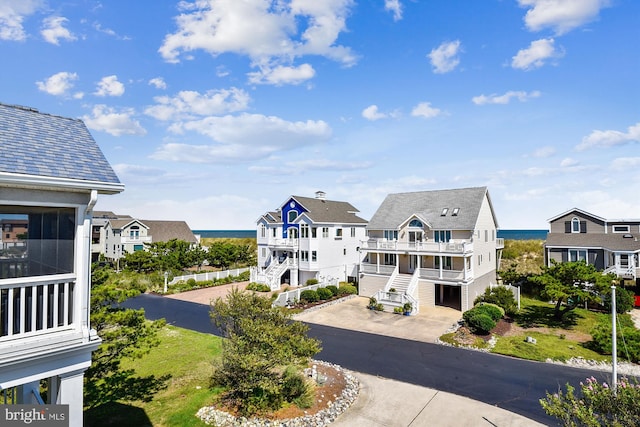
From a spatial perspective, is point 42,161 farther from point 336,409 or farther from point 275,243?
point 275,243

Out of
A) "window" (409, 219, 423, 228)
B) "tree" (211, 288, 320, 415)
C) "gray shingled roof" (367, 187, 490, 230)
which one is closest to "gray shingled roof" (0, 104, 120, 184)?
"tree" (211, 288, 320, 415)

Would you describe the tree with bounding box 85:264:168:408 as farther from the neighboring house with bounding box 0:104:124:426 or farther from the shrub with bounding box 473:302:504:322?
the shrub with bounding box 473:302:504:322

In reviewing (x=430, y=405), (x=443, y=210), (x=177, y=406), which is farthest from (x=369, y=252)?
(x=177, y=406)

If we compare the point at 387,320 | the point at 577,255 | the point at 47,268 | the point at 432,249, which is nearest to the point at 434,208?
the point at 432,249

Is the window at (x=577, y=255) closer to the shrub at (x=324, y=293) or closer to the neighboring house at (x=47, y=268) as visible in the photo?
the shrub at (x=324, y=293)

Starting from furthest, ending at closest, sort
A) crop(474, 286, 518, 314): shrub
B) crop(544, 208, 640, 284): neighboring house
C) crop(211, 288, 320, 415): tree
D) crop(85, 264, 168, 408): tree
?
crop(544, 208, 640, 284): neighboring house, crop(474, 286, 518, 314): shrub, crop(211, 288, 320, 415): tree, crop(85, 264, 168, 408): tree

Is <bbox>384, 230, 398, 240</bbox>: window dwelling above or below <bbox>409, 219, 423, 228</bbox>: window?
below
